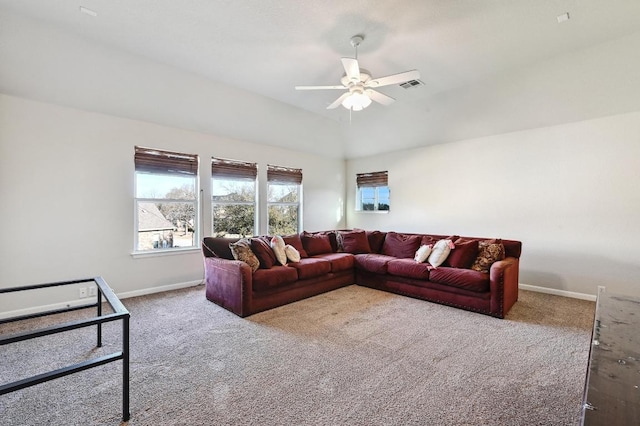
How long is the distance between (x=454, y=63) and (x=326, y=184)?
3863mm

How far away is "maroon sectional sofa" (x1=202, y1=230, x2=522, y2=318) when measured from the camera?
352 centimetres

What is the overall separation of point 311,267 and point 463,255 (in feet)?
6.87

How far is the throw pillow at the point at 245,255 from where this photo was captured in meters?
3.75

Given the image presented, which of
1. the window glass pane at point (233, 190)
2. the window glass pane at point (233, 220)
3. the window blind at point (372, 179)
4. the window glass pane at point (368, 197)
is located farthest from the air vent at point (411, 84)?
the window glass pane at point (233, 220)

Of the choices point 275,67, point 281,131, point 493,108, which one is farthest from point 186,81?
point 493,108

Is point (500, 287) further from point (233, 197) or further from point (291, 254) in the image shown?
point (233, 197)

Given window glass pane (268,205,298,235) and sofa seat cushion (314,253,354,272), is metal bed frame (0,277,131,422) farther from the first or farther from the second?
window glass pane (268,205,298,235)

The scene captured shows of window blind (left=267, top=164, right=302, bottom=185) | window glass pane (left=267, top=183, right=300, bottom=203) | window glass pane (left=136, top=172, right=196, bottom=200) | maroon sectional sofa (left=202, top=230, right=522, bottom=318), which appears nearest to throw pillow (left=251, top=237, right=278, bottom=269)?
maroon sectional sofa (left=202, top=230, right=522, bottom=318)

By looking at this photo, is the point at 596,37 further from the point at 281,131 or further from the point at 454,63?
the point at 281,131

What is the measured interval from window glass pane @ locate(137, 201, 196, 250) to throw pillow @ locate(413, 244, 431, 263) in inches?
144

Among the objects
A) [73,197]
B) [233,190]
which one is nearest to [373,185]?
[233,190]

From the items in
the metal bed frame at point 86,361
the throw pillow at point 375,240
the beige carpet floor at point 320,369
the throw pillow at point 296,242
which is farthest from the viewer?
the throw pillow at point 375,240

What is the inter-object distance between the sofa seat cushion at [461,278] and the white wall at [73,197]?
3792 millimetres

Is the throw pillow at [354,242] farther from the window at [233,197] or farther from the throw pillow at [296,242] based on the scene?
the window at [233,197]
